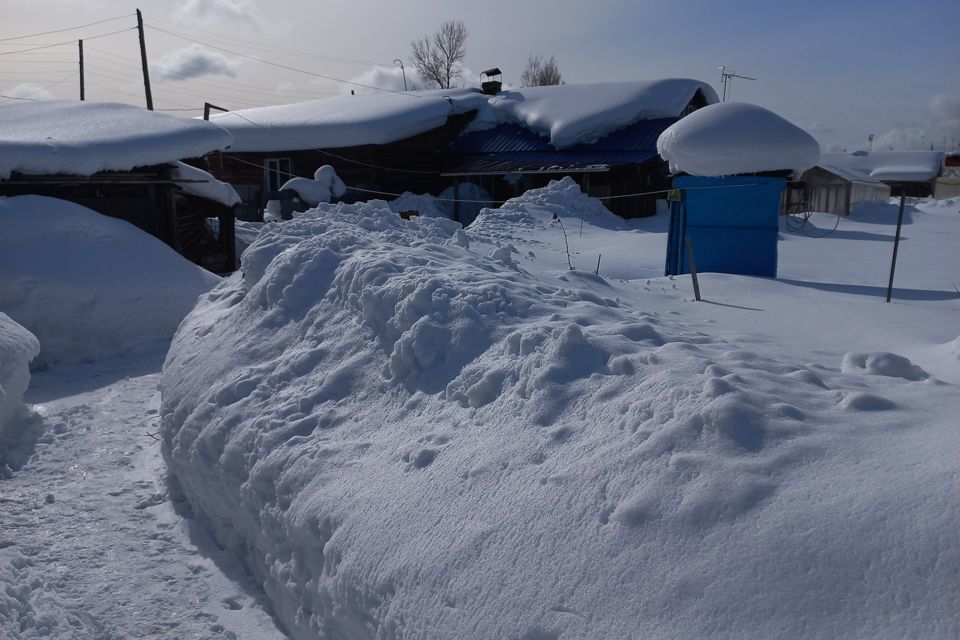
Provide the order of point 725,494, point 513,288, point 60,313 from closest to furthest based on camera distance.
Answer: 1. point 725,494
2. point 513,288
3. point 60,313

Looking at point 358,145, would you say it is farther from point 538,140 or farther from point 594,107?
point 594,107

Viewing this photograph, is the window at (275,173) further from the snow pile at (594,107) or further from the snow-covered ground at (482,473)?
the snow-covered ground at (482,473)

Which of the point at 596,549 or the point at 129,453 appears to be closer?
the point at 596,549

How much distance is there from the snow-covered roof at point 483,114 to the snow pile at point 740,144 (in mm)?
12793

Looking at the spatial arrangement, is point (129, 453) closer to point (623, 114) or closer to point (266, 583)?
point (266, 583)

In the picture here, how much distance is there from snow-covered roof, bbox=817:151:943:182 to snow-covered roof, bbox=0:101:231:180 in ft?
154

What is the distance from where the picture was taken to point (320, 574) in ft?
10.8

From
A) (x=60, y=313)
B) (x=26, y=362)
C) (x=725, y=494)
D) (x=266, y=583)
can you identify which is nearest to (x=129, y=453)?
(x=26, y=362)

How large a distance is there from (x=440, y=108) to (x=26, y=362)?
18462mm

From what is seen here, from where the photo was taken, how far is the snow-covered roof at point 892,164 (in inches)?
2024

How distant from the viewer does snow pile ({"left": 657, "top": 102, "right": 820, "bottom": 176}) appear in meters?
9.02

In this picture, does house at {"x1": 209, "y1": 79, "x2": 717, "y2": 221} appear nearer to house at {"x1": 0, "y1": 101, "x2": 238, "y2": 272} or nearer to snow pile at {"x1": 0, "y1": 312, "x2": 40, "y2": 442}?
house at {"x1": 0, "y1": 101, "x2": 238, "y2": 272}

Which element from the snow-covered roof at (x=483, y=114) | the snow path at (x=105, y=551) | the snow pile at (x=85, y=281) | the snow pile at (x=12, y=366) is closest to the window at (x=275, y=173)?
the snow-covered roof at (x=483, y=114)

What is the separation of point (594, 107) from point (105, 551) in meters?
20.4
